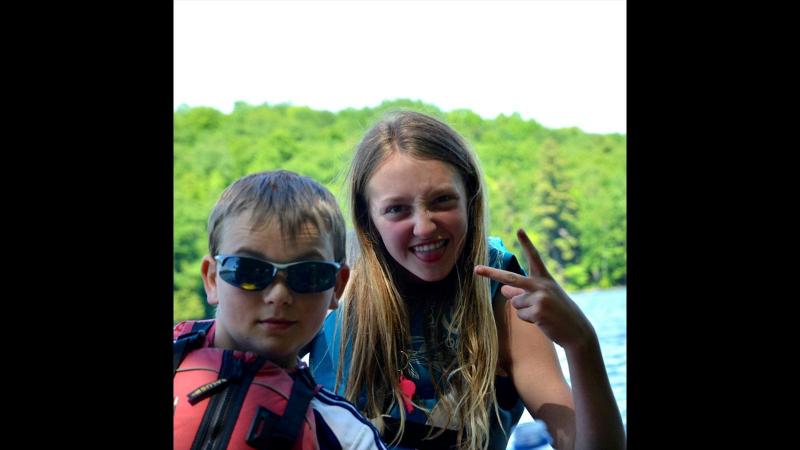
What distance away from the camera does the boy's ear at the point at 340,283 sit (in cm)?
159

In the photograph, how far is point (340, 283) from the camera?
5.26ft

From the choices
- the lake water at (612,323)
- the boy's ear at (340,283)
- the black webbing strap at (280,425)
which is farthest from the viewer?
the lake water at (612,323)

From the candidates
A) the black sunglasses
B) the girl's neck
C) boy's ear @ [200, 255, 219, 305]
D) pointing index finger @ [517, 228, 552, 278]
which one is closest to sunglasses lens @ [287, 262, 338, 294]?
the black sunglasses

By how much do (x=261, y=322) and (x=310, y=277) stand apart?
120 millimetres

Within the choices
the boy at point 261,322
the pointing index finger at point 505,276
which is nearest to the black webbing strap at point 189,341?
the boy at point 261,322

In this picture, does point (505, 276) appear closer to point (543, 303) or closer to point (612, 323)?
point (543, 303)

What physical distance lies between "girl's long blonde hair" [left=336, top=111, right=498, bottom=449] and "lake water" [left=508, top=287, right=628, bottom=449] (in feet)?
1.07

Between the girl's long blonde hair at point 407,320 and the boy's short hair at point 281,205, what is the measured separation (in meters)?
0.18

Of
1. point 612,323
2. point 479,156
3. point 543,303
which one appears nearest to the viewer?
point 543,303

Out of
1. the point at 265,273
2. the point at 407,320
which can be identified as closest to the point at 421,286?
the point at 407,320

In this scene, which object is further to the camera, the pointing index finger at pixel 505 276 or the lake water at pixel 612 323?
the lake water at pixel 612 323

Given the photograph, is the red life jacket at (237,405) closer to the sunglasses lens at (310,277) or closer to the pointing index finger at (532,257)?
the sunglasses lens at (310,277)

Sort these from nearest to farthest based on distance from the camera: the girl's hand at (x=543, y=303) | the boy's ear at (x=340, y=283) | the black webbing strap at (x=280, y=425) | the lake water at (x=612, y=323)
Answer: the black webbing strap at (x=280, y=425) → the boy's ear at (x=340, y=283) → the girl's hand at (x=543, y=303) → the lake water at (x=612, y=323)
